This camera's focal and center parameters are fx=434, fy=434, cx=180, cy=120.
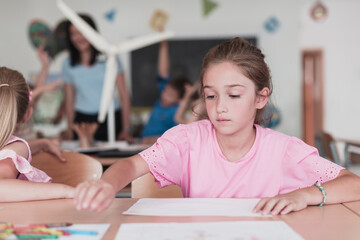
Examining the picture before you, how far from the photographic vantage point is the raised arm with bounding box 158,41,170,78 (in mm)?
4449

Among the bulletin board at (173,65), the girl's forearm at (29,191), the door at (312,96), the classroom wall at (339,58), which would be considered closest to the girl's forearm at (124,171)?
the girl's forearm at (29,191)

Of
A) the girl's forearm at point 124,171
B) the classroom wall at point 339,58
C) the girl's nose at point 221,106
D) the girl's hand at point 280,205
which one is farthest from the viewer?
the classroom wall at point 339,58

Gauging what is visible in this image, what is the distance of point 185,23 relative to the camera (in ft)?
16.1

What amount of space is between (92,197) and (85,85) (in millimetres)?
2654

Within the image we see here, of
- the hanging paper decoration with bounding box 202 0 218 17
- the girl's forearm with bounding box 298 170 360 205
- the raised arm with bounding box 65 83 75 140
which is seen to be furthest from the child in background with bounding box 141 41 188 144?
the girl's forearm with bounding box 298 170 360 205

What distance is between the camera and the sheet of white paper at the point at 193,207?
36.2 inches

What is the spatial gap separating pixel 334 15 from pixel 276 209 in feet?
23.6

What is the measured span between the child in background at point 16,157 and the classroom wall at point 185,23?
3.53 metres

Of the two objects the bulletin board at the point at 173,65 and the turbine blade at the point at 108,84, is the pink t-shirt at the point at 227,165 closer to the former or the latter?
the turbine blade at the point at 108,84

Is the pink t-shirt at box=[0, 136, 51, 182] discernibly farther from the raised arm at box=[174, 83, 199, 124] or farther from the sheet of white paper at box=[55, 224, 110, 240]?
the raised arm at box=[174, 83, 199, 124]

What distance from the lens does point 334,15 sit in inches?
291

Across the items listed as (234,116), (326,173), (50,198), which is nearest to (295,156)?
(326,173)

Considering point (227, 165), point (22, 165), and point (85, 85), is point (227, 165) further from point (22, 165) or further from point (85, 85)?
point (85, 85)

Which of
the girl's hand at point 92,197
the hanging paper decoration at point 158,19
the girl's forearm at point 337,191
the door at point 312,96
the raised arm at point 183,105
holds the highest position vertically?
the hanging paper decoration at point 158,19
